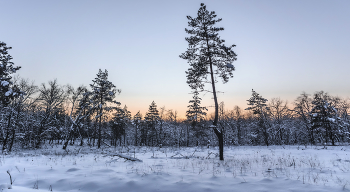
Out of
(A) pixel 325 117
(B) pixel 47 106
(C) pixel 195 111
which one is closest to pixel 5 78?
(B) pixel 47 106

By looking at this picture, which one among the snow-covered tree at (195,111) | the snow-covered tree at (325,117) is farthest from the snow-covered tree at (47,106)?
the snow-covered tree at (325,117)

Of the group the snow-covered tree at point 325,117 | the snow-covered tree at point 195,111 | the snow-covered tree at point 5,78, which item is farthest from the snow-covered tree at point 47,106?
the snow-covered tree at point 325,117

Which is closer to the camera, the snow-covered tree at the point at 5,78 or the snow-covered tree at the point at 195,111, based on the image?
the snow-covered tree at the point at 5,78

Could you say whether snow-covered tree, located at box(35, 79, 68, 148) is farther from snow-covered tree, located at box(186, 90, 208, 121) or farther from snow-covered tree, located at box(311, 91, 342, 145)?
snow-covered tree, located at box(311, 91, 342, 145)

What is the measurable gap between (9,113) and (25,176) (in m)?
19.9

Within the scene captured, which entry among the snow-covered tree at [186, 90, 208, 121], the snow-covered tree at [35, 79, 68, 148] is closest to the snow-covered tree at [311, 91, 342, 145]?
the snow-covered tree at [186, 90, 208, 121]

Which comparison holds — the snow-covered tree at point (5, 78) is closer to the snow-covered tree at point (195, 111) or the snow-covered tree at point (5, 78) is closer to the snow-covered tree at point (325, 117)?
the snow-covered tree at point (195, 111)

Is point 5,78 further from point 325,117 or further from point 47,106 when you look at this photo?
point 325,117

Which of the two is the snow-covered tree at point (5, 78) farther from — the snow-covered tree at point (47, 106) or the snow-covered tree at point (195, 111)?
the snow-covered tree at point (195, 111)

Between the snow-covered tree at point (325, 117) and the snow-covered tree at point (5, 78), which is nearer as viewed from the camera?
the snow-covered tree at point (5, 78)

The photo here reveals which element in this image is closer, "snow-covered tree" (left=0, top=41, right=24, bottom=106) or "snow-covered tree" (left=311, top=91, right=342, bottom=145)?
"snow-covered tree" (left=0, top=41, right=24, bottom=106)

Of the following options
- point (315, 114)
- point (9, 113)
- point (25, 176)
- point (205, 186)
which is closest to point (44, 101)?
point (9, 113)

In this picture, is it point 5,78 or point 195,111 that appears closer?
point 5,78

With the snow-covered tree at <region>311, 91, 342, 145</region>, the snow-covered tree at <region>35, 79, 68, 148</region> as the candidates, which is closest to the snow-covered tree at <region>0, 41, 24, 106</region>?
the snow-covered tree at <region>35, 79, 68, 148</region>
